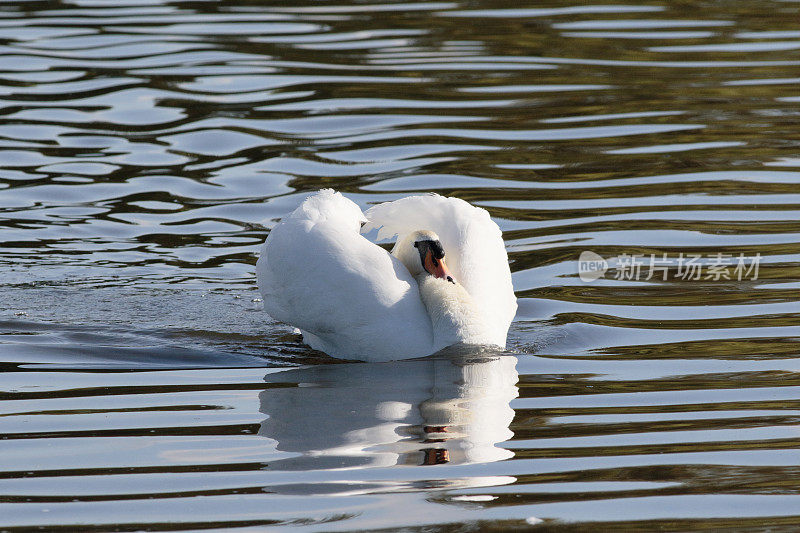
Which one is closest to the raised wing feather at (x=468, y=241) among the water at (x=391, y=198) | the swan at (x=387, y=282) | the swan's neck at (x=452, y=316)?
the swan at (x=387, y=282)

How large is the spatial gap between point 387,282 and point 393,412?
3.81 feet

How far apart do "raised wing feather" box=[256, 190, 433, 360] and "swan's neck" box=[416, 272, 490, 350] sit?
87mm

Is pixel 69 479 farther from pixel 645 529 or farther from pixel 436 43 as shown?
pixel 436 43

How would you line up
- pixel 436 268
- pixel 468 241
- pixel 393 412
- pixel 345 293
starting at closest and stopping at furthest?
pixel 393 412
pixel 345 293
pixel 436 268
pixel 468 241

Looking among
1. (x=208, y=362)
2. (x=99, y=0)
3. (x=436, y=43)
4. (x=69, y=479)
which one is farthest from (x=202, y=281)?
(x=99, y=0)

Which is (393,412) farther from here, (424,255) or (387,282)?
(424,255)

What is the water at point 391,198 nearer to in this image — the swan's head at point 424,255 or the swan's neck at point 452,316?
the swan's neck at point 452,316

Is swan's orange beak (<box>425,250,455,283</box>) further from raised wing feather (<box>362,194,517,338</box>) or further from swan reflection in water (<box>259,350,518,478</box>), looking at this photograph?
swan reflection in water (<box>259,350,518,478</box>)

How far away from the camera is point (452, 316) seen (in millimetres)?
7176

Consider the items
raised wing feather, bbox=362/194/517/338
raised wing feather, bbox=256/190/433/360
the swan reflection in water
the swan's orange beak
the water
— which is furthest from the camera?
raised wing feather, bbox=362/194/517/338

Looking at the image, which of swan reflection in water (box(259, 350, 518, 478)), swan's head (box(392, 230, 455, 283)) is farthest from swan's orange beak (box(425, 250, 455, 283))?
swan reflection in water (box(259, 350, 518, 478))

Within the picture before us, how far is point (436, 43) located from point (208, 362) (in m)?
9.66

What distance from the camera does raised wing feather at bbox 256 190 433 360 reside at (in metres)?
7.18

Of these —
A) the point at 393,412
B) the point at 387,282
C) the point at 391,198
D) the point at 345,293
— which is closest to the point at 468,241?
the point at 387,282
